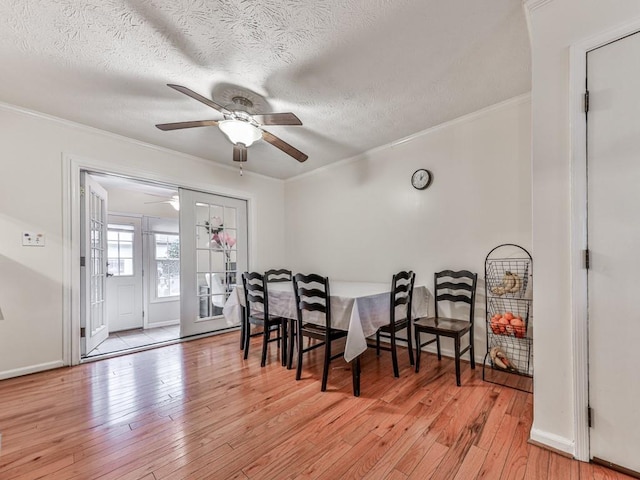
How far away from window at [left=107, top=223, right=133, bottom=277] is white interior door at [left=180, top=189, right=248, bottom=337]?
5.00 feet

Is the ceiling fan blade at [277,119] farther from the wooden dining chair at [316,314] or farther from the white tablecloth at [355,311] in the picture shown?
the white tablecloth at [355,311]

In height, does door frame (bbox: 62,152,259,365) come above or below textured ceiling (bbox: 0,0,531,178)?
below

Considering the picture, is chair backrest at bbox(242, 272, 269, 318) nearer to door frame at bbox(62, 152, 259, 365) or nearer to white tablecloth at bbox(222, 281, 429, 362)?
white tablecloth at bbox(222, 281, 429, 362)

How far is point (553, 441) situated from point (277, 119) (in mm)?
2597

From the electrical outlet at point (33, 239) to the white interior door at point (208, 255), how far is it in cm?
132

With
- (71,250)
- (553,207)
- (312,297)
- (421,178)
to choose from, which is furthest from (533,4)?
(71,250)

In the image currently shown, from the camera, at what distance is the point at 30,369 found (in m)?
2.60

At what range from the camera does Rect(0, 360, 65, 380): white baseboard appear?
8.19 ft

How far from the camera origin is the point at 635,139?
1298 millimetres

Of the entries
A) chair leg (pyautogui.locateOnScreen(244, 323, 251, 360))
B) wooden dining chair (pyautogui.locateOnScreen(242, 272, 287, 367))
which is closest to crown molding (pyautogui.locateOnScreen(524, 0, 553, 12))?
wooden dining chair (pyautogui.locateOnScreen(242, 272, 287, 367))

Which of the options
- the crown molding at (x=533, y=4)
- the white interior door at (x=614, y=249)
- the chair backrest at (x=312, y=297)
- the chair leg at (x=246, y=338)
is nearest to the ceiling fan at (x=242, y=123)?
the chair backrest at (x=312, y=297)

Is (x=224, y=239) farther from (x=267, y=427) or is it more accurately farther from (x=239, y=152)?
(x=267, y=427)

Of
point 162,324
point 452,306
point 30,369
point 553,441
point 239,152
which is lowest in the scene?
point 162,324

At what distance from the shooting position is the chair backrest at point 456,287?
264 cm
